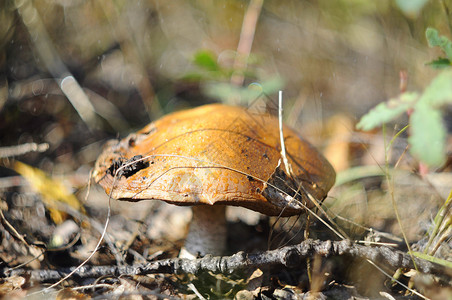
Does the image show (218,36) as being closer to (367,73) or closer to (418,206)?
(367,73)

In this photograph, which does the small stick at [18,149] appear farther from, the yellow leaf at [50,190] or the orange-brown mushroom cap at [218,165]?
the orange-brown mushroom cap at [218,165]

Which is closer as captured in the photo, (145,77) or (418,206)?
(418,206)

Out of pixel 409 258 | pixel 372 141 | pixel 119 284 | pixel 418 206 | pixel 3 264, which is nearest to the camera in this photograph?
pixel 409 258

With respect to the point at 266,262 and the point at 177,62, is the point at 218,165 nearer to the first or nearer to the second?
the point at 266,262

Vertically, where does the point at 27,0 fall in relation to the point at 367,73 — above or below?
above

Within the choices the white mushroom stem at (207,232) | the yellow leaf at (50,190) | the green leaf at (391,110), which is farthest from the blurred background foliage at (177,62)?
the green leaf at (391,110)

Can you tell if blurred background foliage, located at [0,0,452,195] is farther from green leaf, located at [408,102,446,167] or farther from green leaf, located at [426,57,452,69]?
green leaf, located at [408,102,446,167]

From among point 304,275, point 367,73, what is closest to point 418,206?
point 304,275
